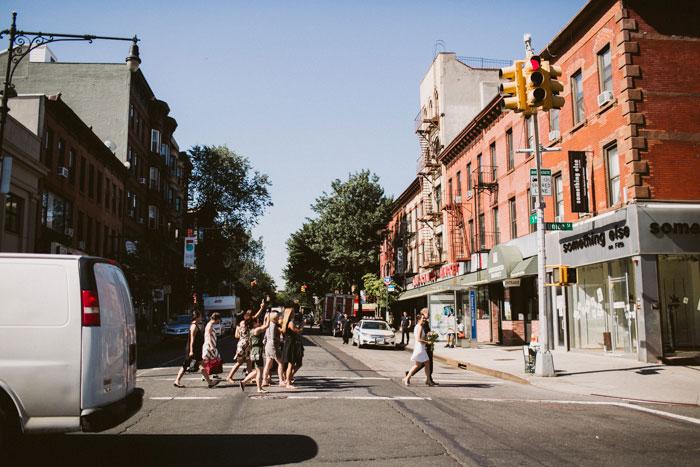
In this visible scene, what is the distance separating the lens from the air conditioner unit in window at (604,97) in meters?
19.7

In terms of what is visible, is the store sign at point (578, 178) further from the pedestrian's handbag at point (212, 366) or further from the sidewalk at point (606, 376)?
the pedestrian's handbag at point (212, 366)

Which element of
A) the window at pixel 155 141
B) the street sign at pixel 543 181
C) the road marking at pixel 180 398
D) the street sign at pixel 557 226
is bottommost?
the road marking at pixel 180 398

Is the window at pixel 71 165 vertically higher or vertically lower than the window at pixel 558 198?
higher

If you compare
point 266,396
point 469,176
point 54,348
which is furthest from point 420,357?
point 469,176

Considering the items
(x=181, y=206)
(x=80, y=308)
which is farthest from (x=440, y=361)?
(x=181, y=206)

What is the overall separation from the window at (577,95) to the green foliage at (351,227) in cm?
2847

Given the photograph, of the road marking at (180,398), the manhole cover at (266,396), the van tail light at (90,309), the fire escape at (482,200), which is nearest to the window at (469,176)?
the fire escape at (482,200)

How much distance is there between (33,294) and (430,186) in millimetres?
39192

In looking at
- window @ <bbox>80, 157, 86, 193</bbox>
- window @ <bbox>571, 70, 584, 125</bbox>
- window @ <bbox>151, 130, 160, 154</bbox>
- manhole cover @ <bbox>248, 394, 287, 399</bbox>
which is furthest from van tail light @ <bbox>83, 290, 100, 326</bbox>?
window @ <bbox>151, 130, 160, 154</bbox>

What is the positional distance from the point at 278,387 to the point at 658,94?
15.0 m

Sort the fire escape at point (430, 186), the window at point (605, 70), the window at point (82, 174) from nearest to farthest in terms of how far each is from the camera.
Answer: the window at point (605, 70) < the window at point (82, 174) < the fire escape at point (430, 186)

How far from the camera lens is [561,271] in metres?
15.3

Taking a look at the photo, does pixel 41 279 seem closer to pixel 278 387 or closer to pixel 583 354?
pixel 278 387

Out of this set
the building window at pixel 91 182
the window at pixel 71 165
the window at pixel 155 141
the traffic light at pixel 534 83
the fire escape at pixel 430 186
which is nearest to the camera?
the traffic light at pixel 534 83
